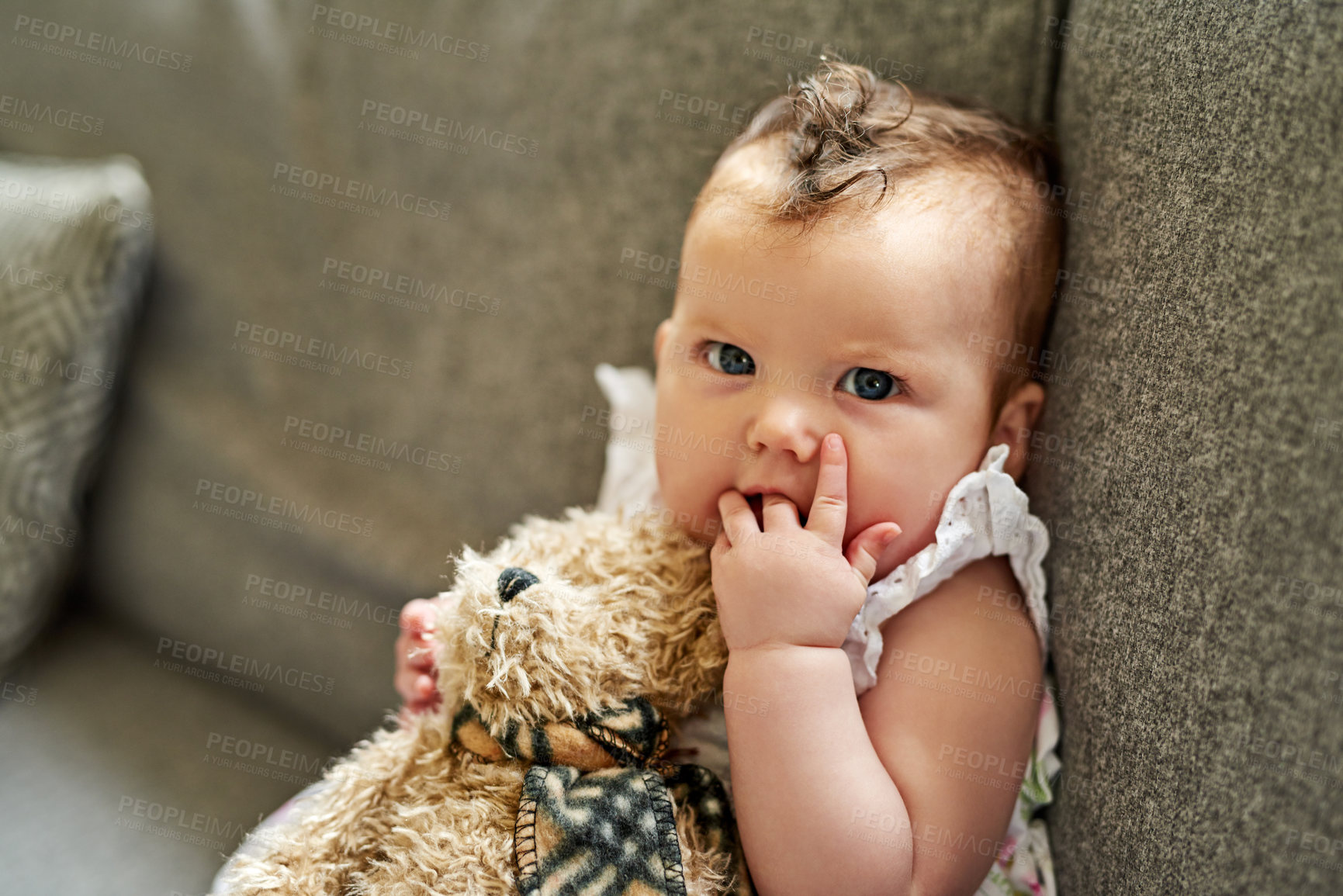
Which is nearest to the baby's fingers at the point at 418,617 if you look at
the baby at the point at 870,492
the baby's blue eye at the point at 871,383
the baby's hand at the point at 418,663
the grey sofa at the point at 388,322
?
the baby's hand at the point at 418,663

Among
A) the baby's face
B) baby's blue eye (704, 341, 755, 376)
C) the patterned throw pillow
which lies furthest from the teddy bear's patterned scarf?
the patterned throw pillow

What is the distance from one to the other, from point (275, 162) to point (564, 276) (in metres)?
0.47

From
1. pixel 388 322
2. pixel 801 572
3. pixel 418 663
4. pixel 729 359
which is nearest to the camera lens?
pixel 801 572

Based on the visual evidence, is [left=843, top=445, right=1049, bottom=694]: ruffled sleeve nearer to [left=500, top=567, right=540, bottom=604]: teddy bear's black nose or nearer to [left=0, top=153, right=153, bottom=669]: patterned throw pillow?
[left=500, top=567, right=540, bottom=604]: teddy bear's black nose

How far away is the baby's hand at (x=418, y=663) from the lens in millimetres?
894

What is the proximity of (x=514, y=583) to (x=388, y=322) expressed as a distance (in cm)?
63

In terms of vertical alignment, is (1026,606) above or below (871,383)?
below

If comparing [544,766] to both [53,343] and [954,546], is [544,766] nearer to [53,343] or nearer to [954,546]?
[954,546]

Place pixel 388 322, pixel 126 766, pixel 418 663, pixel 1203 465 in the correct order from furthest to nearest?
pixel 388 322 → pixel 126 766 → pixel 418 663 → pixel 1203 465

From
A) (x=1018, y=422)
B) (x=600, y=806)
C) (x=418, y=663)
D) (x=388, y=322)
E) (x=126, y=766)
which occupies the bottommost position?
(x=126, y=766)

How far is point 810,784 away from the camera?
67cm

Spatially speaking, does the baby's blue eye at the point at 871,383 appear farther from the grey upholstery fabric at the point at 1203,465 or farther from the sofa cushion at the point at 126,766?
the sofa cushion at the point at 126,766

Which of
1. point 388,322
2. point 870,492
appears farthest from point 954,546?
point 388,322

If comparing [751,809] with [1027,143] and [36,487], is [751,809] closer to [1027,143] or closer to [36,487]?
[1027,143]
